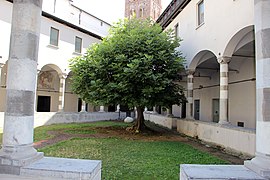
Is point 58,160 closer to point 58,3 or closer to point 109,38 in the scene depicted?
point 109,38

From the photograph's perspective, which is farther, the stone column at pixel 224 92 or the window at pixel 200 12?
the window at pixel 200 12

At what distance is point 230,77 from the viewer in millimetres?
14359

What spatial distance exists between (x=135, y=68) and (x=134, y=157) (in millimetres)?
3907

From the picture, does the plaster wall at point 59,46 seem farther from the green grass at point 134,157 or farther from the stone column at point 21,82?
the stone column at point 21,82

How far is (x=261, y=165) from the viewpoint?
132 inches

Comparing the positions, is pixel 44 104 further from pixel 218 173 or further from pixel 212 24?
pixel 218 173

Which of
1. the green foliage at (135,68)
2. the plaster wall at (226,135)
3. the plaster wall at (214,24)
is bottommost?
the plaster wall at (226,135)

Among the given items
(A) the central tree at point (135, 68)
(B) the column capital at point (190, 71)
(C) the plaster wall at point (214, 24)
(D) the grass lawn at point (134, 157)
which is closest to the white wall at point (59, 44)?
(A) the central tree at point (135, 68)

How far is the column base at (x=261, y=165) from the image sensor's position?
3183 millimetres

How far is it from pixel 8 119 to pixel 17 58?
0.99m

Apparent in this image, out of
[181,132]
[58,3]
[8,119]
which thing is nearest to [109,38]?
[181,132]

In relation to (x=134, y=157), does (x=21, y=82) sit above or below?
above

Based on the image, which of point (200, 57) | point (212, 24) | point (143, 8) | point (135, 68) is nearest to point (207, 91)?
point (200, 57)

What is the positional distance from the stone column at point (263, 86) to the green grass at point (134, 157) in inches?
84.1
